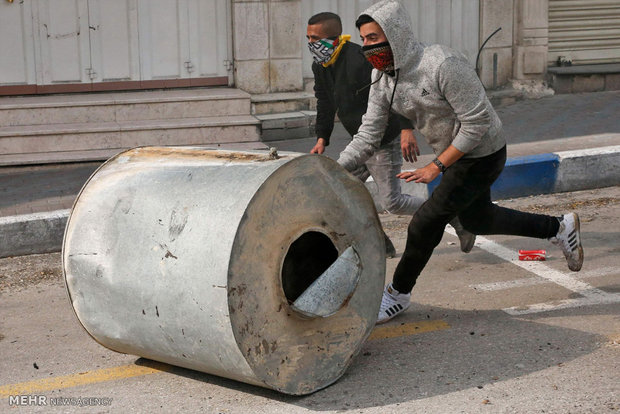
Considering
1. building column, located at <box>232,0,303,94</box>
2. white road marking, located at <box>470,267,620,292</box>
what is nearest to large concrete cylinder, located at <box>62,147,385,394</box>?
white road marking, located at <box>470,267,620,292</box>

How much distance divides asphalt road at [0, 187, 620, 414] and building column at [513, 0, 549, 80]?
6623mm

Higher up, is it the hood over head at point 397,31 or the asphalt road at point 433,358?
the hood over head at point 397,31

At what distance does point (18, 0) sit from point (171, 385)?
7.26 m

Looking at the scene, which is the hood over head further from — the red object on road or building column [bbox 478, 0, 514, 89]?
building column [bbox 478, 0, 514, 89]

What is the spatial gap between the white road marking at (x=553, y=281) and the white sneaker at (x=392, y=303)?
23.8 inches

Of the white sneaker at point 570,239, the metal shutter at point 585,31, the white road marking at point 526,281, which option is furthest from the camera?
the metal shutter at point 585,31

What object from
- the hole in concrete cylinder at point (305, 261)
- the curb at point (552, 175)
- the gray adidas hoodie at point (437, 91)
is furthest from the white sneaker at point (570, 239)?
the curb at point (552, 175)

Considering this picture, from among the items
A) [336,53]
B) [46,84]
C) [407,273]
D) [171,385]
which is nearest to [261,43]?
[46,84]

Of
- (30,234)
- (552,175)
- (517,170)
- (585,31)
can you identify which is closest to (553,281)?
(517,170)

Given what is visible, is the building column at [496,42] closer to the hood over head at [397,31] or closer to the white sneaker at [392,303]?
the white sneaker at [392,303]

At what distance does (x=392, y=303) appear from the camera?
216 inches

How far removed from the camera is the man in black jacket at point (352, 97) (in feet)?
21.2

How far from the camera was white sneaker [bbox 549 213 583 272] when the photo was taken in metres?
5.83

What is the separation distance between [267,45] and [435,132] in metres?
6.45
